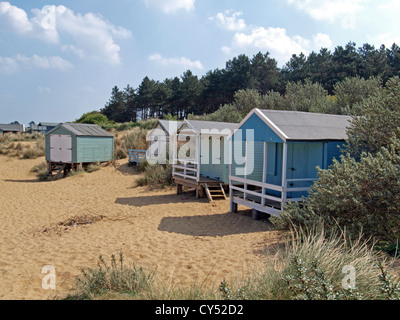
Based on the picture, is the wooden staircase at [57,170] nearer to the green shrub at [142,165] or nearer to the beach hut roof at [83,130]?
the beach hut roof at [83,130]

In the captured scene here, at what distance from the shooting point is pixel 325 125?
10.2 meters

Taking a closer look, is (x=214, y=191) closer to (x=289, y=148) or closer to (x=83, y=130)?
(x=289, y=148)

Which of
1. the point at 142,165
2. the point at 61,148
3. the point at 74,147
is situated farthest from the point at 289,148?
the point at 61,148

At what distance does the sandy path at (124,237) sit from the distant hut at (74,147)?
17.7 feet

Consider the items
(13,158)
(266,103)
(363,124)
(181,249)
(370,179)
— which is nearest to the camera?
(370,179)

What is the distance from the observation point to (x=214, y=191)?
14031 mm

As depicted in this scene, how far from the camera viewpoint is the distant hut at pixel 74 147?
21781 mm

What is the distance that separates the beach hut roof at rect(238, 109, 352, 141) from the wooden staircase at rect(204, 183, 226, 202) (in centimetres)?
482

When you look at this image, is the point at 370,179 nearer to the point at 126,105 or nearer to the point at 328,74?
the point at 328,74

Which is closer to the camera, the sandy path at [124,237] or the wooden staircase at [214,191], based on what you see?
the sandy path at [124,237]

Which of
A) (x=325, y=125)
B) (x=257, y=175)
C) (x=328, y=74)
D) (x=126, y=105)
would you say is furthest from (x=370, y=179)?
(x=126, y=105)

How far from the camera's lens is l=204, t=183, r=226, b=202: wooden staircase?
13.7m

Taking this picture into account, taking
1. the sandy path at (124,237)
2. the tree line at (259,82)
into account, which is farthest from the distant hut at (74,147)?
the tree line at (259,82)
